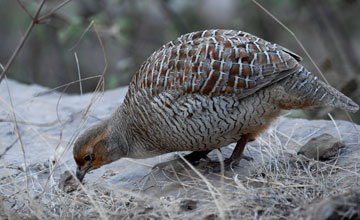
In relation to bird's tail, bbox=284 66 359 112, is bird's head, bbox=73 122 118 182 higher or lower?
lower

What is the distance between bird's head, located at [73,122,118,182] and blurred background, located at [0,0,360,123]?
7.22ft

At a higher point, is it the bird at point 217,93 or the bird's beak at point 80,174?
the bird at point 217,93

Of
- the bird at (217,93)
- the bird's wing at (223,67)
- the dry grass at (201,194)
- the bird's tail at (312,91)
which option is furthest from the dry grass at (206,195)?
the bird's wing at (223,67)

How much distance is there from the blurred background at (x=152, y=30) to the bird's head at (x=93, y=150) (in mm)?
2200

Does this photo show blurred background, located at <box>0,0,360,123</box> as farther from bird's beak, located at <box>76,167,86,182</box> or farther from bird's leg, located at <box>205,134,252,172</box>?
bird's beak, located at <box>76,167,86,182</box>

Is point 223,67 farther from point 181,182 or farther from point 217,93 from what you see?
point 181,182

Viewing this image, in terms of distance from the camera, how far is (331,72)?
840cm

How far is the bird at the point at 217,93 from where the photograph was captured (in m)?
4.55

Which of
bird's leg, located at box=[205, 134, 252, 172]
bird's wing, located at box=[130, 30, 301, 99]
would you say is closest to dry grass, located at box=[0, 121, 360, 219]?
bird's leg, located at box=[205, 134, 252, 172]

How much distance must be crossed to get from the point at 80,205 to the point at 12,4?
9.66m

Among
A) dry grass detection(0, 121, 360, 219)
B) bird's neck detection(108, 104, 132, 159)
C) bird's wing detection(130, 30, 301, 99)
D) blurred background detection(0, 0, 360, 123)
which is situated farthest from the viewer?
blurred background detection(0, 0, 360, 123)

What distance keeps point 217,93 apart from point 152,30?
871 centimetres

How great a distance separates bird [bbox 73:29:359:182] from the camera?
4547 millimetres

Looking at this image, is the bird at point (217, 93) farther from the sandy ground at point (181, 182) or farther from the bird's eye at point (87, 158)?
the sandy ground at point (181, 182)
